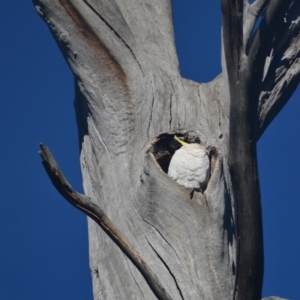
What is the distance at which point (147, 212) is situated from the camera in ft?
8.30

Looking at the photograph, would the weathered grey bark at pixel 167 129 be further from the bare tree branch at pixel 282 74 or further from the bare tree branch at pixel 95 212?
the bare tree branch at pixel 95 212

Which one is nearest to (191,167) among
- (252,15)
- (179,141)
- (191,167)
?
(191,167)

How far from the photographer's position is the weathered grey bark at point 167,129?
2193mm

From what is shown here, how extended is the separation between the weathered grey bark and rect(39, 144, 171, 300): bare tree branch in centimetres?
25

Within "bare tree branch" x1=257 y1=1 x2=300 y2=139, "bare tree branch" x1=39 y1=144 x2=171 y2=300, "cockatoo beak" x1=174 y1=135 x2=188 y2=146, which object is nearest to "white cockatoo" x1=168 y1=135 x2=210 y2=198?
"cockatoo beak" x1=174 y1=135 x2=188 y2=146

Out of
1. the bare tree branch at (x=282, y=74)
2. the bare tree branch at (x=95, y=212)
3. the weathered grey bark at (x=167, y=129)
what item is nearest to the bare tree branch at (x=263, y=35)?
the weathered grey bark at (x=167, y=129)

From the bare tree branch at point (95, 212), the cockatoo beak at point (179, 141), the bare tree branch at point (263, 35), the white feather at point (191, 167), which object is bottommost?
the bare tree branch at point (95, 212)

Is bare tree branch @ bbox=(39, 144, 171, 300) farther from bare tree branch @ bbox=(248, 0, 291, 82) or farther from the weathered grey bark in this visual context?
bare tree branch @ bbox=(248, 0, 291, 82)

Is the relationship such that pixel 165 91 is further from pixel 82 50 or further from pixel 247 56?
pixel 247 56

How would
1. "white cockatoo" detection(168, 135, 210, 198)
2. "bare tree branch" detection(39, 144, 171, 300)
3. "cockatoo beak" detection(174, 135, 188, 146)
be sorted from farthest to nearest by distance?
"cockatoo beak" detection(174, 135, 188, 146) < "white cockatoo" detection(168, 135, 210, 198) < "bare tree branch" detection(39, 144, 171, 300)

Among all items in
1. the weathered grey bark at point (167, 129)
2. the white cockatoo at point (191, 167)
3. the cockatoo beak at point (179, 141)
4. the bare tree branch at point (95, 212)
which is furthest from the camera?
the cockatoo beak at point (179, 141)

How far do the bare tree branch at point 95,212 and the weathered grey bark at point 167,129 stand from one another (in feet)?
0.82

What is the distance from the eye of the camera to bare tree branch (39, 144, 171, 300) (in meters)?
2.09

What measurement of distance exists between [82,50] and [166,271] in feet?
3.36
